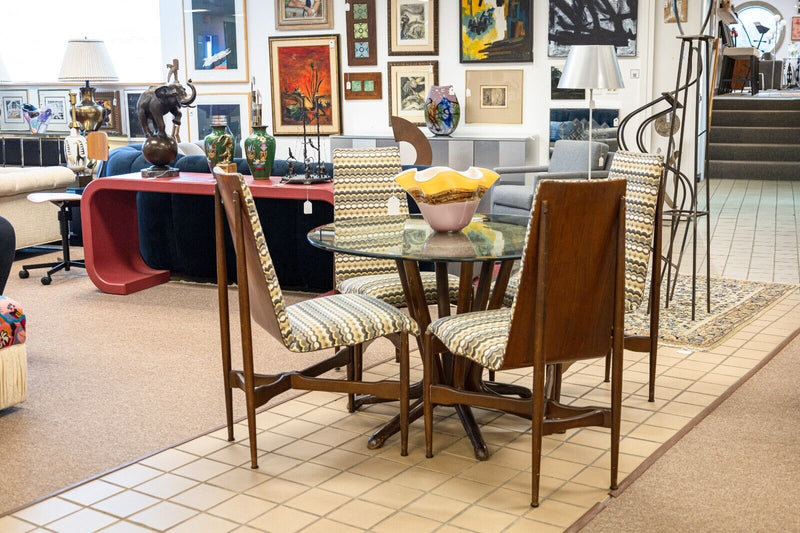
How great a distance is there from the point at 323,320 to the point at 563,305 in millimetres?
886

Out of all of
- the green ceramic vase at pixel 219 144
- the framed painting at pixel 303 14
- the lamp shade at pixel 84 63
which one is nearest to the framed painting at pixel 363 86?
the framed painting at pixel 303 14

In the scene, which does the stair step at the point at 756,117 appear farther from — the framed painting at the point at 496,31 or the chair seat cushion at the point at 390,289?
the chair seat cushion at the point at 390,289

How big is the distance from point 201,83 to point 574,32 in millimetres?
4214

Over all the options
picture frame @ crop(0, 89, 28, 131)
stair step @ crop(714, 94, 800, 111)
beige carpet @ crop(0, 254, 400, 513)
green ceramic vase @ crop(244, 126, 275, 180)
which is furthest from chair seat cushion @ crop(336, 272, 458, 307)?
stair step @ crop(714, 94, 800, 111)

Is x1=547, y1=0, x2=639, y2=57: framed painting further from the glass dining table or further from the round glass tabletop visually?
the glass dining table

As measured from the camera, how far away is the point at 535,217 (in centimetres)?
281

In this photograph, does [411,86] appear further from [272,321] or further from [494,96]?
[272,321]

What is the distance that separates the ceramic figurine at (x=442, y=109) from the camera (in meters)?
8.91

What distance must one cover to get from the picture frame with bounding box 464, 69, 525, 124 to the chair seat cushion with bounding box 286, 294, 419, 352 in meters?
5.85

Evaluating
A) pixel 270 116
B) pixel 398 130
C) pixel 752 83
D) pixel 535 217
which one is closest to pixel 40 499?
pixel 535 217

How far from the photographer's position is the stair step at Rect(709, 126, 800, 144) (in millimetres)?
13141

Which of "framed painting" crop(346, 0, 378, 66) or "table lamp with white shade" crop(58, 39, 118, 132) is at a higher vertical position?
"framed painting" crop(346, 0, 378, 66)

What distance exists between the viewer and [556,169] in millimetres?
7617

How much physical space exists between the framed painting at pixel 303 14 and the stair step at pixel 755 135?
6.17 meters
